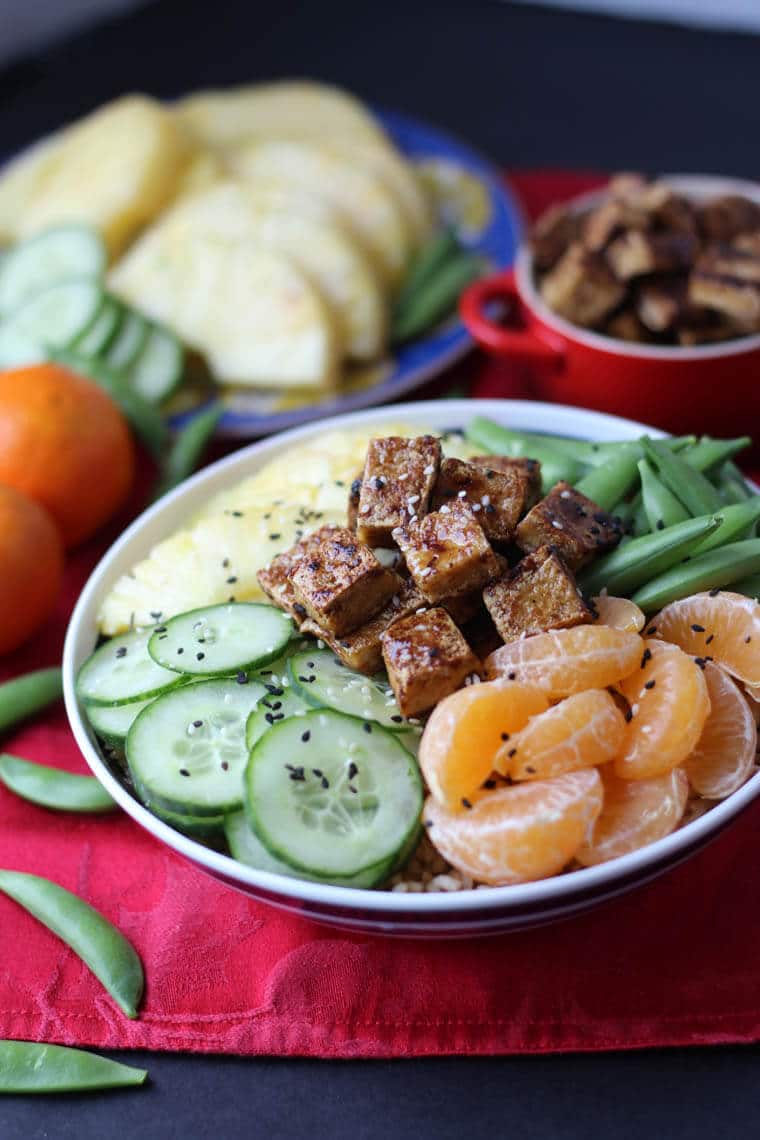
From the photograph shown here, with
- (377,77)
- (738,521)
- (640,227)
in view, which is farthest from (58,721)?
(377,77)

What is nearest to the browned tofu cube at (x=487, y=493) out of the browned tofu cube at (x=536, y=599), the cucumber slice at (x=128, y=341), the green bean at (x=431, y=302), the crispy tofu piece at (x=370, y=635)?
the browned tofu cube at (x=536, y=599)

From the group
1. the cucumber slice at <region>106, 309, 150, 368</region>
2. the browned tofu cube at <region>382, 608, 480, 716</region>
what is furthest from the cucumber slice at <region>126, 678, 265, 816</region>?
the cucumber slice at <region>106, 309, 150, 368</region>

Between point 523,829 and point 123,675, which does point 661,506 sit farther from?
point 123,675

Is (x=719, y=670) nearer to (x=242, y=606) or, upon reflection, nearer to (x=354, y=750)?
(x=354, y=750)

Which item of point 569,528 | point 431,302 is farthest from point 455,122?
point 569,528

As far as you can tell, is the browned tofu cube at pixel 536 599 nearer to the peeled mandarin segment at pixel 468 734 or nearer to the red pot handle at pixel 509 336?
the peeled mandarin segment at pixel 468 734
